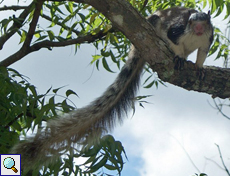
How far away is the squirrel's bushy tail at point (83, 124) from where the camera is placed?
3.26m

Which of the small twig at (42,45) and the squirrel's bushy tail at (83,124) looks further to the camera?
the small twig at (42,45)

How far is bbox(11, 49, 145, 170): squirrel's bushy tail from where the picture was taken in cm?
326

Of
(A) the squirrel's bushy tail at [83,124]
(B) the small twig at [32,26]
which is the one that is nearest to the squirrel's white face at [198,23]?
(A) the squirrel's bushy tail at [83,124]

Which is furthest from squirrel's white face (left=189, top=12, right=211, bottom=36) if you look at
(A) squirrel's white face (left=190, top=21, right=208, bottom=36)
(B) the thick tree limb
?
(B) the thick tree limb

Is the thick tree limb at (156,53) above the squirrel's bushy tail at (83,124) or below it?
above

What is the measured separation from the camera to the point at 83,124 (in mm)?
3584

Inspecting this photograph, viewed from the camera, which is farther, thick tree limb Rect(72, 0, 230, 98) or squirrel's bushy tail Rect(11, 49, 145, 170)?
thick tree limb Rect(72, 0, 230, 98)

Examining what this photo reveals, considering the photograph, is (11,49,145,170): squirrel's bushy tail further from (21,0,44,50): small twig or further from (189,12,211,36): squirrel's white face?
(21,0,44,50): small twig

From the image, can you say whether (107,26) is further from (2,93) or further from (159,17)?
(2,93)

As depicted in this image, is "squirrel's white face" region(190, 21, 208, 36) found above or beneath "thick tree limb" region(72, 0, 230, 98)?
above

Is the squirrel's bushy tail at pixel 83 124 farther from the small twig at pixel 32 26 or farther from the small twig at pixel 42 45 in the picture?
the small twig at pixel 32 26

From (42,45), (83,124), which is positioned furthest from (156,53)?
(42,45)

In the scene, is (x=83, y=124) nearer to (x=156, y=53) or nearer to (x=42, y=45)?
(x=156, y=53)

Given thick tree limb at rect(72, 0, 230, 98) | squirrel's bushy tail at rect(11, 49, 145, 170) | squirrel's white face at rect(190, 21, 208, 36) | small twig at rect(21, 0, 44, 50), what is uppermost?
small twig at rect(21, 0, 44, 50)
